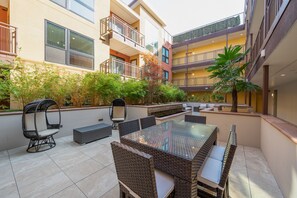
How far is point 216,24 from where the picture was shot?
1367 cm

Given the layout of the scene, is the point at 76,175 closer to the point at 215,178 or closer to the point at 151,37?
the point at 215,178

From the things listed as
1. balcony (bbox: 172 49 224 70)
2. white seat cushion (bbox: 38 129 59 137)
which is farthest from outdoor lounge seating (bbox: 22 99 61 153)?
balcony (bbox: 172 49 224 70)

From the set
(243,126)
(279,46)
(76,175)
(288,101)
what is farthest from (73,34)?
(288,101)

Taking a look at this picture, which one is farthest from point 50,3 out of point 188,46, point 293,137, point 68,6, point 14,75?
point 188,46

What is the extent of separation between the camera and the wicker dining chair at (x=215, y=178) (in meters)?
1.39

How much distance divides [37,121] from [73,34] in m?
5.12

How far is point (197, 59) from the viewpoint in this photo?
47.3 feet

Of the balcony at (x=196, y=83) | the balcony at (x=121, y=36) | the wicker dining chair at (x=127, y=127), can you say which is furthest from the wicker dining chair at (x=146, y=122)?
the balcony at (x=196, y=83)

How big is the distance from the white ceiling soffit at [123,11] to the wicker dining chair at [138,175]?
10356 mm

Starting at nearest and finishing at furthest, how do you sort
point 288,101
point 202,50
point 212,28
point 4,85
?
point 4,85 → point 288,101 → point 212,28 → point 202,50

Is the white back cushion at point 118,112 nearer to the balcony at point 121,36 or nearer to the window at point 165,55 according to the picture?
the balcony at point 121,36

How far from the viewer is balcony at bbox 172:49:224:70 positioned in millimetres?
13168

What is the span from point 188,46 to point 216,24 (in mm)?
3336

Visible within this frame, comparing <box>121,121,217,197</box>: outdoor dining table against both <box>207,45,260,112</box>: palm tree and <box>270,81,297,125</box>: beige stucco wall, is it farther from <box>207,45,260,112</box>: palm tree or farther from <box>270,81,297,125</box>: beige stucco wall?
<box>270,81,297,125</box>: beige stucco wall
